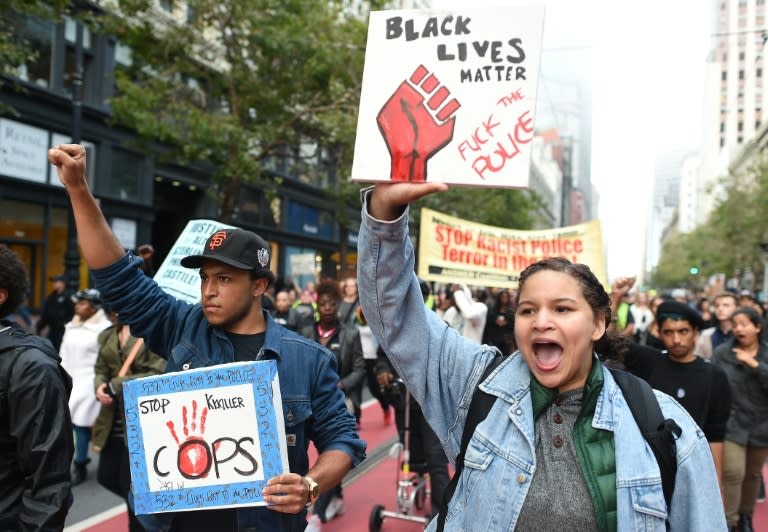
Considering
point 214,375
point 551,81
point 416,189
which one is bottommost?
point 214,375

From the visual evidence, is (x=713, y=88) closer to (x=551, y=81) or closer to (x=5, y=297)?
(x=551, y=81)

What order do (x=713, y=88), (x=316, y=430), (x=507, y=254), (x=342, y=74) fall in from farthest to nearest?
1. (x=713, y=88)
2. (x=342, y=74)
3. (x=507, y=254)
4. (x=316, y=430)

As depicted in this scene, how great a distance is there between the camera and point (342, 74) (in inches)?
695

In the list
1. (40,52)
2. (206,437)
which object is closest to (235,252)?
(206,437)

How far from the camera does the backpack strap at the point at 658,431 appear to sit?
2.04 meters

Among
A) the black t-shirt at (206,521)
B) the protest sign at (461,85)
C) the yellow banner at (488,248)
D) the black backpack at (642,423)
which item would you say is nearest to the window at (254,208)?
the yellow banner at (488,248)

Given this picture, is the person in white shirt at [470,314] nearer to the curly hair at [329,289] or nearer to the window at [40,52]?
the curly hair at [329,289]

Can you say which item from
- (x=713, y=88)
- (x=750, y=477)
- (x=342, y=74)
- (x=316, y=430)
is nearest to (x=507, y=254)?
(x=750, y=477)

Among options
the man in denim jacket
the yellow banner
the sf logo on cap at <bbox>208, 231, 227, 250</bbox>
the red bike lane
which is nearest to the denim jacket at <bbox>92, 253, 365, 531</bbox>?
the man in denim jacket

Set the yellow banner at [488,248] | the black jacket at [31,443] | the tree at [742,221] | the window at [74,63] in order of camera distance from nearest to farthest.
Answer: the black jacket at [31,443] → the yellow banner at [488,248] → the window at [74,63] → the tree at [742,221]

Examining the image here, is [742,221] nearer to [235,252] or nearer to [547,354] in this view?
[235,252]

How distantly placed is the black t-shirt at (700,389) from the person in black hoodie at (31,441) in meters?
3.58

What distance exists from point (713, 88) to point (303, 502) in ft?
476

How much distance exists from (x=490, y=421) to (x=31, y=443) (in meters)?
1.69
